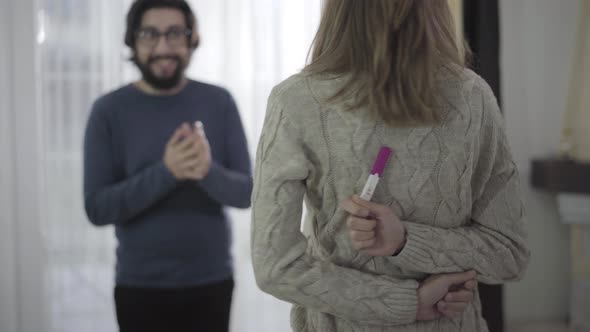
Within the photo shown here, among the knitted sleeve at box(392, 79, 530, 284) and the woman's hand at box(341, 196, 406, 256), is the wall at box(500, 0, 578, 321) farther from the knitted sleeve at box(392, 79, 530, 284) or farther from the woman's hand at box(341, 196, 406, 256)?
the woman's hand at box(341, 196, 406, 256)

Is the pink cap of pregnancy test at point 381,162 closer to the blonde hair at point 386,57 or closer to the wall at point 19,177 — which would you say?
the blonde hair at point 386,57

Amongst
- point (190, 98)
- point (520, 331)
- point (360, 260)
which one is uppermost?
point (190, 98)

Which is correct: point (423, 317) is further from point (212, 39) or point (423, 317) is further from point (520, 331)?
point (520, 331)

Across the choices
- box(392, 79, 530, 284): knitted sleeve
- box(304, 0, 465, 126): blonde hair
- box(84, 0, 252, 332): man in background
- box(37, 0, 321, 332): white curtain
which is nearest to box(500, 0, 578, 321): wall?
box(37, 0, 321, 332): white curtain

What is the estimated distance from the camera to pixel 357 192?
84cm

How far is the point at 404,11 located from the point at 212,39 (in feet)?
6.38

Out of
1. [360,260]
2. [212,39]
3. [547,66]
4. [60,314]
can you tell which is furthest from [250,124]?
[360,260]

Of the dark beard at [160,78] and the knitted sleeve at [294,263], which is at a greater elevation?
the dark beard at [160,78]

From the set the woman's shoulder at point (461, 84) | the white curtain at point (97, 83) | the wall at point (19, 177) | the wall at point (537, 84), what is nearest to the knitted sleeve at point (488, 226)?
the woman's shoulder at point (461, 84)

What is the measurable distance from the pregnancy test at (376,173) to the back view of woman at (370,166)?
0.02 metres

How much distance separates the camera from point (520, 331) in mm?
2996

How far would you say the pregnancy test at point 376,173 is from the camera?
799 millimetres

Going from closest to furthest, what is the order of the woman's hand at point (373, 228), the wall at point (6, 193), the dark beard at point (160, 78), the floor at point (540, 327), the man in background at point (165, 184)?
1. the woman's hand at point (373, 228)
2. the man in background at point (165, 184)
3. the dark beard at point (160, 78)
4. the wall at point (6, 193)
5. the floor at point (540, 327)

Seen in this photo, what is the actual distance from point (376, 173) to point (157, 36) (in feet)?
3.55
